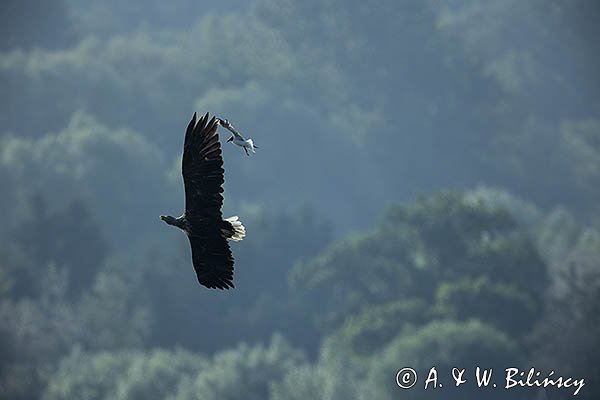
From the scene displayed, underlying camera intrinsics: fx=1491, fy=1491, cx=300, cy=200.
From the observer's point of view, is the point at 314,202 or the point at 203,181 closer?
the point at 203,181

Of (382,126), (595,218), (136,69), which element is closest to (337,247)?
(595,218)

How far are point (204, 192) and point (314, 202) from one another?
124979mm

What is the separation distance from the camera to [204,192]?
18.0 metres

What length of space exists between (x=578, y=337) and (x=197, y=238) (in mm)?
59000

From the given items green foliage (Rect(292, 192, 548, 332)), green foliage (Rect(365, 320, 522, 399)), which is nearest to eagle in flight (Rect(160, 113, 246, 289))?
green foliage (Rect(365, 320, 522, 399))

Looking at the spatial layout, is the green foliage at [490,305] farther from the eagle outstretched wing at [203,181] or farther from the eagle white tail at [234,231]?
the eagle outstretched wing at [203,181]

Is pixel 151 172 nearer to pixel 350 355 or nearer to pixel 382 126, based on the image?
pixel 382 126

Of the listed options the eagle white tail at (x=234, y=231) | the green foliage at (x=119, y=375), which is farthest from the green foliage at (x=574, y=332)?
the eagle white tail at (x=234, y=231)

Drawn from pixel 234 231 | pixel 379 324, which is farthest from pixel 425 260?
pixel 234 231

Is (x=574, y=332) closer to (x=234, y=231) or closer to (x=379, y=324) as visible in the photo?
(x=379, y=324)

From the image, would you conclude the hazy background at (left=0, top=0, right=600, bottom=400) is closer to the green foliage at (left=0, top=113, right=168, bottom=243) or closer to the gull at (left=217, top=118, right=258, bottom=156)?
the green foliage at (left=0, top=113, right=168, bottom=243)

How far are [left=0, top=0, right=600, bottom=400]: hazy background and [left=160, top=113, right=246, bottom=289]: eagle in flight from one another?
51.2 metres

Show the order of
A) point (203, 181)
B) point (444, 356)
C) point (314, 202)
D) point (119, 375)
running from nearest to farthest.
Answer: point (203, 181) < point (444, 356) < point (119, 375) < point (314, 202)

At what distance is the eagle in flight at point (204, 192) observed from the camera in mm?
17891
